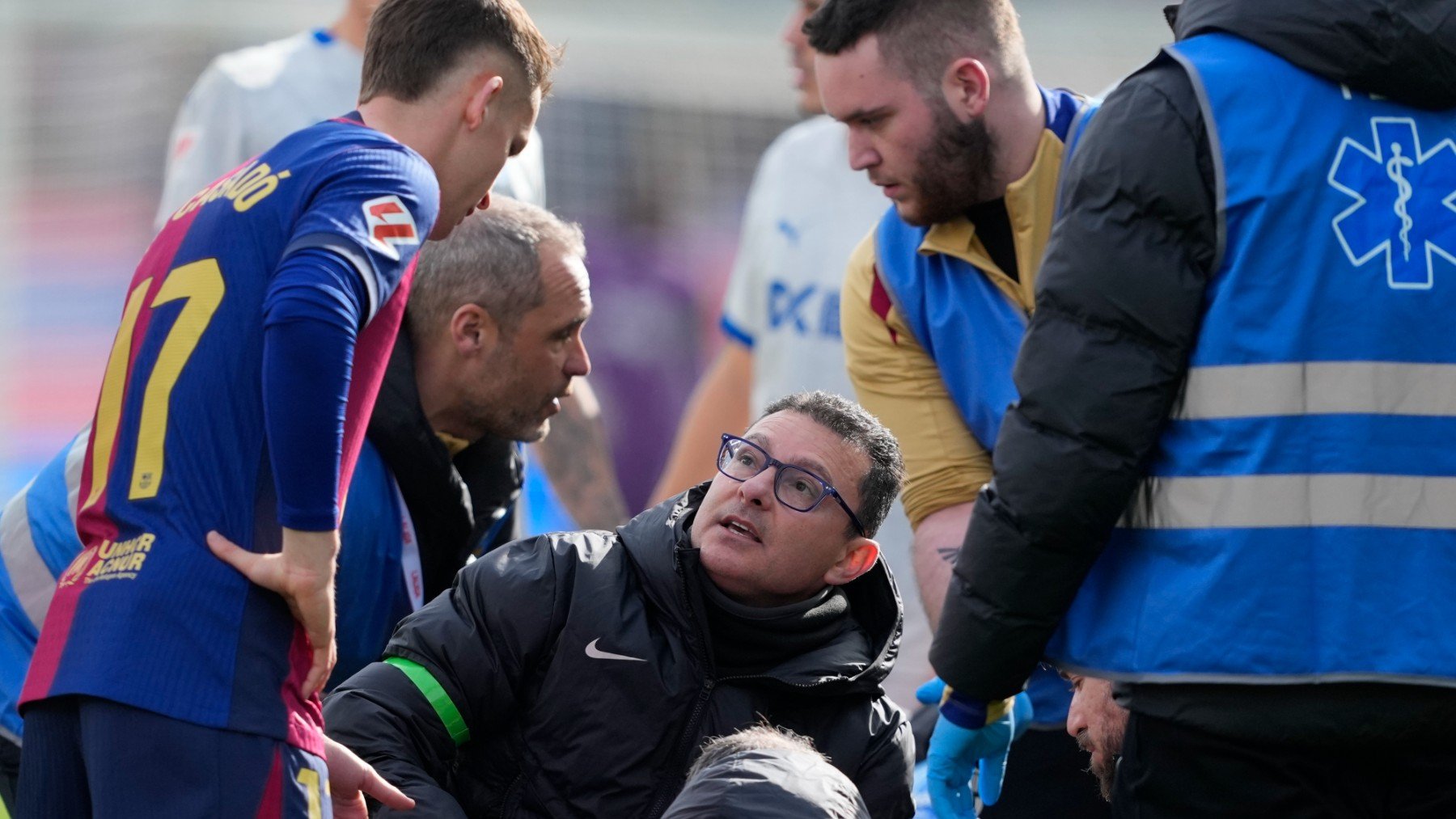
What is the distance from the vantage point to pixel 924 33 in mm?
3891

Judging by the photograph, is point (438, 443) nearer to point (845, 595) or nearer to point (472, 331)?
point (472, 331)

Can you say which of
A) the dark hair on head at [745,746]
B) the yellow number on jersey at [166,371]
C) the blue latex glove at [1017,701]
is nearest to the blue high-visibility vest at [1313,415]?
the dark hair on head at [745,746]

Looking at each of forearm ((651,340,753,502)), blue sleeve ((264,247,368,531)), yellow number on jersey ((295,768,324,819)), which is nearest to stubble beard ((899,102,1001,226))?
blue sleeve ((264,247,368,531))

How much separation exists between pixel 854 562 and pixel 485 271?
1.08 meters

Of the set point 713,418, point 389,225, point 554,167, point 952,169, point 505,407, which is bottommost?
point 713,418

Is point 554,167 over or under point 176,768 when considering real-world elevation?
under

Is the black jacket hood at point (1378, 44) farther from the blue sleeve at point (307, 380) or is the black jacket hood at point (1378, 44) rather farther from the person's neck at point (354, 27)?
the person's neck at point (354, 27)

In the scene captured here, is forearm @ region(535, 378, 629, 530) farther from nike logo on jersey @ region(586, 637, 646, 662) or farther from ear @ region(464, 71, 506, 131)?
ear @ region(464, 71, 506, 131)

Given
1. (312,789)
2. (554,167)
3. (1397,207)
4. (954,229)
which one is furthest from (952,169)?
(554,167)

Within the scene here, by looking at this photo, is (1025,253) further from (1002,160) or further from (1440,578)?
(1440,578)

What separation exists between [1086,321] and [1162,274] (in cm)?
13

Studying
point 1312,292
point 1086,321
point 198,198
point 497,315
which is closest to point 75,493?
point 198,198

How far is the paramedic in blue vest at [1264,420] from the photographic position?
105 inches

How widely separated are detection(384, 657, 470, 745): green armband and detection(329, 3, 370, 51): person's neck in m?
2.39
